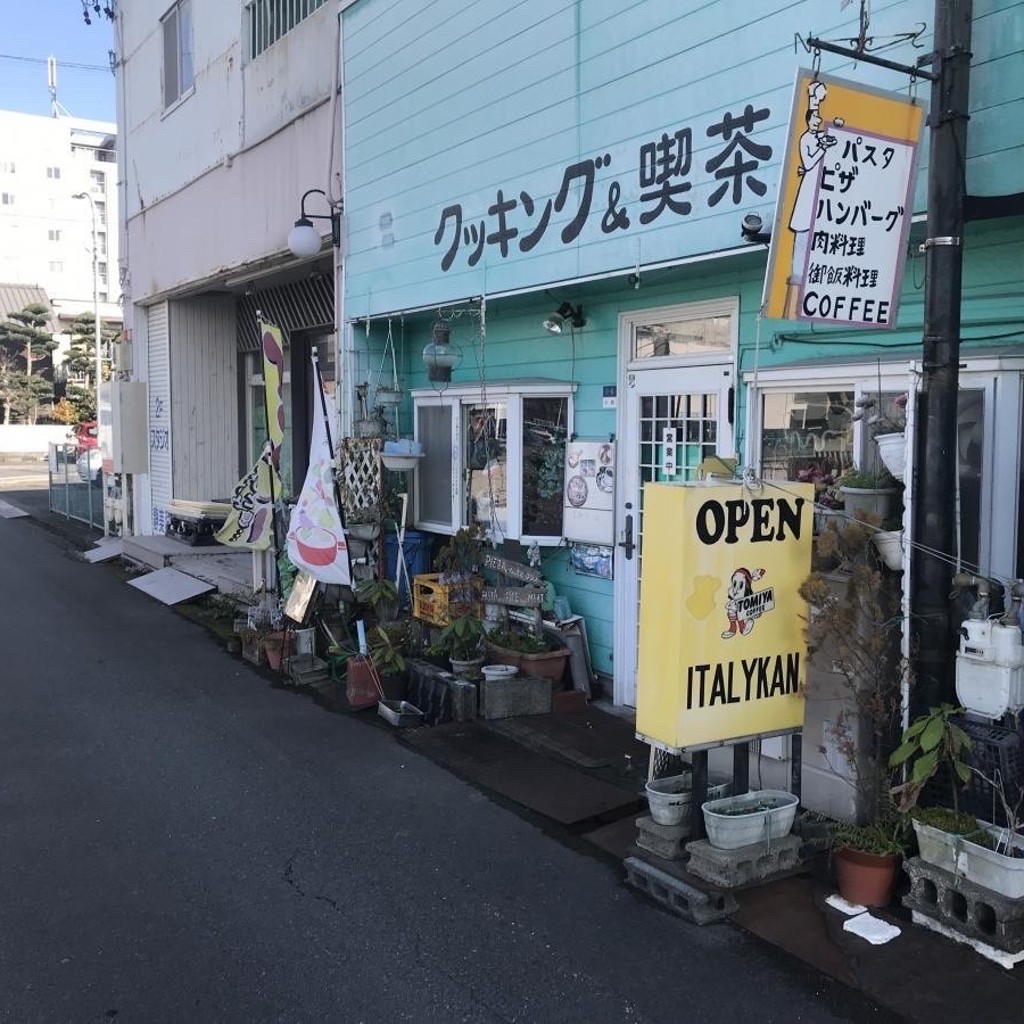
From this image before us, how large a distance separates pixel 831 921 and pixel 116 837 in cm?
366

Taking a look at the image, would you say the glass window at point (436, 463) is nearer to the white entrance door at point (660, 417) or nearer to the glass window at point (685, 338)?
the white entrance door at point (660, 417)

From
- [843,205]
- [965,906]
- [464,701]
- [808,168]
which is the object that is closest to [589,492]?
[464,701]

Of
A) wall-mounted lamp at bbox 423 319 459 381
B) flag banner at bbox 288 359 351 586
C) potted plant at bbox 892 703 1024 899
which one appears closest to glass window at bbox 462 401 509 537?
wall-mounted lamp at bbox 423 319 459 381

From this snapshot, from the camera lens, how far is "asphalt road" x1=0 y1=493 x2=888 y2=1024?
3836mm

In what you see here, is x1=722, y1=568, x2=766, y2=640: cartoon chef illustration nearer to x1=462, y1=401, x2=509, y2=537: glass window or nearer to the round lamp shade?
x1=462, y1=401, x2=509, y2=537: glass window

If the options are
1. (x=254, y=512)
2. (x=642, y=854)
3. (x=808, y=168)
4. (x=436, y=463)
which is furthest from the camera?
(x=254, y=512)

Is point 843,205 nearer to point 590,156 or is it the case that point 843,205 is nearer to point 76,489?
point 590,156

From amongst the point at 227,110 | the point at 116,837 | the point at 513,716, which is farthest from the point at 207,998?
the point at 227,110

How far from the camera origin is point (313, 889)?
4.75 meters

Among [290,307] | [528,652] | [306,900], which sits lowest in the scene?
[306,900]

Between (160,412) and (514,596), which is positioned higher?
(160,412)

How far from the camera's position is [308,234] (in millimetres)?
9867

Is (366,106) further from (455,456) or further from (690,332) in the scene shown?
(690,332)

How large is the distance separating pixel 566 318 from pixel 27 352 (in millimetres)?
48731
